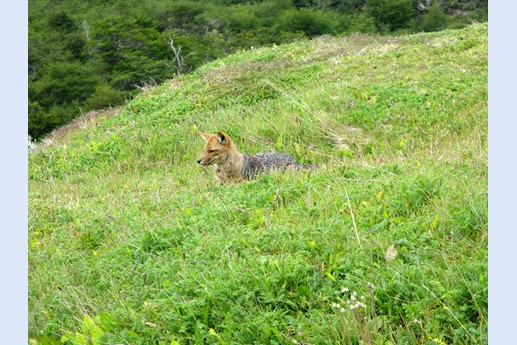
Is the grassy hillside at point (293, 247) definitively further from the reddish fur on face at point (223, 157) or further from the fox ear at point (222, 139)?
the fox ear at point (222, 139)

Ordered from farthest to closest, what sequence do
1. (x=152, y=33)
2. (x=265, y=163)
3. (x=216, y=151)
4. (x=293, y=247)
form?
(x=152, y=33) < (x=265, y=163) < (x=216, y=151) < (x=293, y=247)

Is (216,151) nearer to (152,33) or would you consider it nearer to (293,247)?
(293,247)

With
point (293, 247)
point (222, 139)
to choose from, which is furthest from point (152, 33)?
point (293, 247)

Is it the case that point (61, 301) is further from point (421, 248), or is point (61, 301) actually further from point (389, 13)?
point (389, 13)

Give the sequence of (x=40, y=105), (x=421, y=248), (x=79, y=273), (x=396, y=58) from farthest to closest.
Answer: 1. (x=40, y=105)
2. (x=396, y=58)
3. (x=79, y=273)
4. (x=421, y=248)

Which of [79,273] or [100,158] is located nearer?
[79,273]

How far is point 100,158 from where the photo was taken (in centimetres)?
1452

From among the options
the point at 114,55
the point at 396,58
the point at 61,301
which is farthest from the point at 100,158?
the point at 114,55

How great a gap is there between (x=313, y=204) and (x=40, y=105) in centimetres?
5244

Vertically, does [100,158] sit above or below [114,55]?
above

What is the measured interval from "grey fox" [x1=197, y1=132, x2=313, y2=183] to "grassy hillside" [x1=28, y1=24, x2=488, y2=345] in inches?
13.1

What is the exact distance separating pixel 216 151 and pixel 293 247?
15.2ft

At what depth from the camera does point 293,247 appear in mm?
5453

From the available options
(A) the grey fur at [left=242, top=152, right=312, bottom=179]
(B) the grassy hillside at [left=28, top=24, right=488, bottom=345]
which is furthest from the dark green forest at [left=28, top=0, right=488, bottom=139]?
(A) the grey fur at [left=242, top=152, right=312, bottom=179]
